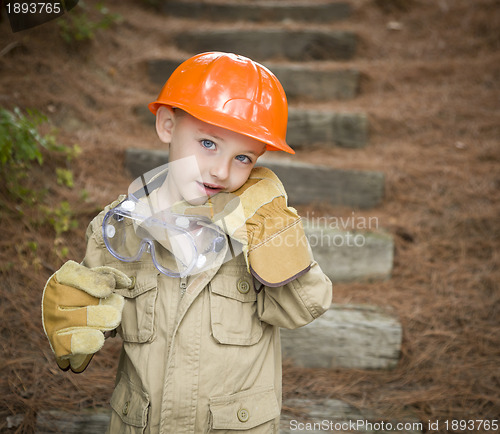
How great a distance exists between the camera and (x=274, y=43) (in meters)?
4.79

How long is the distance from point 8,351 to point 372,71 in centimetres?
400

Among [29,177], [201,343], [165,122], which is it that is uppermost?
[165,122]

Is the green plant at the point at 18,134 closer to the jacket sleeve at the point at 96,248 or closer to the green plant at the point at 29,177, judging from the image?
the green plant at the point at 29,177

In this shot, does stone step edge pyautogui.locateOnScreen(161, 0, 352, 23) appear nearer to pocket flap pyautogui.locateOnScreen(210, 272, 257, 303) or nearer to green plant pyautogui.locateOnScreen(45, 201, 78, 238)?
green plant pyautogui.locateOnScreen(45, 201, 78, 238)

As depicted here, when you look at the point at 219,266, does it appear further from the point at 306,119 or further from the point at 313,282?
the point at 306,119

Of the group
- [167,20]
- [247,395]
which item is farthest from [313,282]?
[167,20]

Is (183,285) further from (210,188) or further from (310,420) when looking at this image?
(310,420)

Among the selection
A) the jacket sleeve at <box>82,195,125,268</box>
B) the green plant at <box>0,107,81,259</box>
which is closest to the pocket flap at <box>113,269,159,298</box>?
the jacket sleeve at <box>82,195,125,268</box>

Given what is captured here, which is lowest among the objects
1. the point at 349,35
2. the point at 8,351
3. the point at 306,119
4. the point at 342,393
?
the point at 342,393

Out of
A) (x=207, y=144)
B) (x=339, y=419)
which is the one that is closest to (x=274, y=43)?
(x=207, y=144)

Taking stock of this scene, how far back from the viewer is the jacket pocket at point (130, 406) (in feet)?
4.76

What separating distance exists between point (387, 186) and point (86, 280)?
2514 mm

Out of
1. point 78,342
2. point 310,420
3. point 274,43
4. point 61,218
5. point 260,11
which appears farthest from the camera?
point 260,11

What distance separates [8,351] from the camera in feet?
7.17
